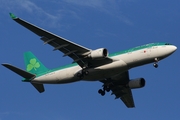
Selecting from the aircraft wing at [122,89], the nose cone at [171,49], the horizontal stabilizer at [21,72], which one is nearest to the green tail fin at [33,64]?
the horizontal stabilizer at [21,72]

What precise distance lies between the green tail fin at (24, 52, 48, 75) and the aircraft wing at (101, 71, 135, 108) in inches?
350

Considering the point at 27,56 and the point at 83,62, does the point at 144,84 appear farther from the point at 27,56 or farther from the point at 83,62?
the point at 27,56

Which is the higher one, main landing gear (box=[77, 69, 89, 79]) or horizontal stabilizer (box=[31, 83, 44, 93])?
main landing gear (box=[77, 69, 89, 79])

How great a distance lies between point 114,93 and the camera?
2472 inches

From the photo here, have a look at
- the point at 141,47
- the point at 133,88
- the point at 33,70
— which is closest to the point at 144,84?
the point at 133,88

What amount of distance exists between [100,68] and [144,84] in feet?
28.5

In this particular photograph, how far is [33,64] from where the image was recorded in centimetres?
6247

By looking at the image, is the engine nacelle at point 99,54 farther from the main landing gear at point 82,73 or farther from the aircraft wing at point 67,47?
the main landing gear at point 82,73

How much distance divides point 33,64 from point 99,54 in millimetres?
13162

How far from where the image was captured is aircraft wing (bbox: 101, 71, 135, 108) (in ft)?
199

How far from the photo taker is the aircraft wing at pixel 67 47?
51250mm

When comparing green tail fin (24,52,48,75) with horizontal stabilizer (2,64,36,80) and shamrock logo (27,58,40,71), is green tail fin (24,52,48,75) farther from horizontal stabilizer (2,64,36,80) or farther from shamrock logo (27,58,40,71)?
horizontal stabilizer (2,64,36,80)

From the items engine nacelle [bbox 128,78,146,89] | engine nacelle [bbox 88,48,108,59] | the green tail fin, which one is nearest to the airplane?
engine nacelle [bbox 88,48,108,59]

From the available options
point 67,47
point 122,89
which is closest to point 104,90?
point 122,89
